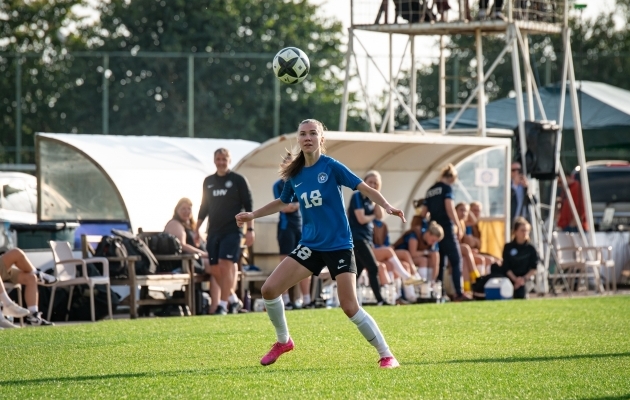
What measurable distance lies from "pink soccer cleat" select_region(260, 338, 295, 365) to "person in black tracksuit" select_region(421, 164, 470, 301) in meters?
9.06

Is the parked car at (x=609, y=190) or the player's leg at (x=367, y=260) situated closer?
the player's leg at (x=367, y=260)

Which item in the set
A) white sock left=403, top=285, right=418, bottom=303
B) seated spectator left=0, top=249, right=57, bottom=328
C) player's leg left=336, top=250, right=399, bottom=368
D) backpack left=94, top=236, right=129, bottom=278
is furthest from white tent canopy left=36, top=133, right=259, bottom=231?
player's leg left=336, top=250, right=399, bottom=368

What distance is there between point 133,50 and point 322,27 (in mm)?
7462

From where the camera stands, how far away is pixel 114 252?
16.8 metres

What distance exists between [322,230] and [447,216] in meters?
9.57

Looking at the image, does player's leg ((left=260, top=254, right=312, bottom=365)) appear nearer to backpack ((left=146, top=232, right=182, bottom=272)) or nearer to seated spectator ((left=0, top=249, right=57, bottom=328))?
seated spectator ((left=0, top=249, right=57, bottom=328))

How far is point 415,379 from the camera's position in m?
8.72

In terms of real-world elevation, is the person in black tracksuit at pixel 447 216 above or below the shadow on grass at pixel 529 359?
above

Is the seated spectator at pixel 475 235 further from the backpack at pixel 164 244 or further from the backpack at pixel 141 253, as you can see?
the backpack at pixel 141 253

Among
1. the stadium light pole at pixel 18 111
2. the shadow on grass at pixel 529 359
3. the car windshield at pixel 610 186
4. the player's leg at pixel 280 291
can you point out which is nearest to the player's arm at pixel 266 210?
the player's leg at pixel 280 291

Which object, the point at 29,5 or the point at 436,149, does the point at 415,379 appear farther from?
the point at 29,5

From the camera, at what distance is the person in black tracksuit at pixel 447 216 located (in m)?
19.0

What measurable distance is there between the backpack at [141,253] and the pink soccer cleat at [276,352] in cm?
693

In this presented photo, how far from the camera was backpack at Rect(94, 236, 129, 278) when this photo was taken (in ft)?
54.9
